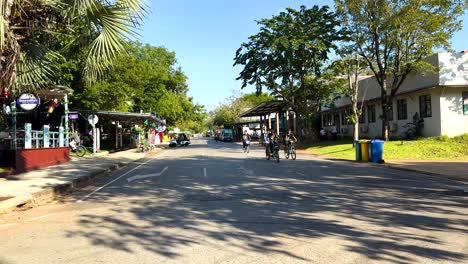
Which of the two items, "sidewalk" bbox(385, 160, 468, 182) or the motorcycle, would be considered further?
the motorcycle

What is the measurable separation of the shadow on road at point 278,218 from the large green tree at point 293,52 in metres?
24.6

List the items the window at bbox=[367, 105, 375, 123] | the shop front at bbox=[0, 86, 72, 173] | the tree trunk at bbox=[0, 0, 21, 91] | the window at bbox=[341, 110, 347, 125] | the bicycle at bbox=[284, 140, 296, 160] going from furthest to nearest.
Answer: the window at bbox=[341, 110, 347, 125]
the window at bbox=[367, 105, 375, 123]
the bicycle at bbox=[284, 140, 296, 160]
the shop front at bbox=[0, 86, 72, 173]
the tree trunk at bbox=[0, 0, 21, 91]

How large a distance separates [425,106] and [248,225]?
Result: 85.4 feet

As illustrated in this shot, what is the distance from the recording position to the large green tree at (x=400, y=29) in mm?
28375

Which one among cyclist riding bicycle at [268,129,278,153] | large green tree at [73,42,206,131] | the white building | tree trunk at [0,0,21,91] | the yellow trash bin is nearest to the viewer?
tree trunk at [0,0,21,91]

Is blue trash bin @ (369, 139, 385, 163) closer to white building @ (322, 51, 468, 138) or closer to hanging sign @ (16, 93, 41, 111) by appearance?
white building @ (322, 51, 468, 138)

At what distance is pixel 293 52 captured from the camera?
3916 cm

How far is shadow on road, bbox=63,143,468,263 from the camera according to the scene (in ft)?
22.8

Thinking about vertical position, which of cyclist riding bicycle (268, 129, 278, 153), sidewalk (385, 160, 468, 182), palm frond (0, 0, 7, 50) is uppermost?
palm frond (0, 0, 7, 50)

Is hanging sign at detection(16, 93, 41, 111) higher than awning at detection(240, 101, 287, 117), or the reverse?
awning at detection(240, 101, 287, 117)

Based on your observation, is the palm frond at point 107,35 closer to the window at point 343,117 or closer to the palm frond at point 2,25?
the palm frond at point 2,25

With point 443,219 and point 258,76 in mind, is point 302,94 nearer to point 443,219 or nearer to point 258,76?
point 258,76

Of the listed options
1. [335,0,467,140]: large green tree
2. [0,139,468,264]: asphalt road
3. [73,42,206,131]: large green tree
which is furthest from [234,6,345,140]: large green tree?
[0,139,468,264]: asphalt road

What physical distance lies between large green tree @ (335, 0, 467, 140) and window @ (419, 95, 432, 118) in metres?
1.76
